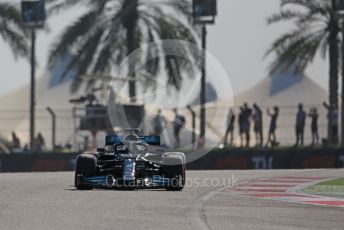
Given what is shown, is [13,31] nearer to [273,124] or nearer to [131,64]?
[131,64]

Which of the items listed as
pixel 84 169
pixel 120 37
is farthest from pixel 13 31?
pixel 84 169

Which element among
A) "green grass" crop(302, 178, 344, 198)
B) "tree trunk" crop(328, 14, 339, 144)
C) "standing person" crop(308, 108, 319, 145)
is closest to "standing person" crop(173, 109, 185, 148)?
"standing person" crop(308, 108, 319, 145)

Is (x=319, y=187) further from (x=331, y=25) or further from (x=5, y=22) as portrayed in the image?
(x=5, y=22)

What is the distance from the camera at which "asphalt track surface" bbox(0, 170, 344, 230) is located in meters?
13.5

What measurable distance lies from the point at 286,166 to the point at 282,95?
35.8m

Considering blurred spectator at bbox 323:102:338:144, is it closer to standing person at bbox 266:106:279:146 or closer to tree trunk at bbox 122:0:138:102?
standing person at bbox 266:106:279:146

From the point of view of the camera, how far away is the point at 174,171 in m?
20.1

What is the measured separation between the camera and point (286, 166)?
3341cm

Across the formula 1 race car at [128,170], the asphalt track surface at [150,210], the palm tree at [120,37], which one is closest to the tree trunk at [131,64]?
the palm tree at [120,37]

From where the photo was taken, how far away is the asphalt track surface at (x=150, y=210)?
13.5 m

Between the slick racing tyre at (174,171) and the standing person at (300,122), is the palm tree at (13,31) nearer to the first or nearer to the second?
the standing person at (300,122)

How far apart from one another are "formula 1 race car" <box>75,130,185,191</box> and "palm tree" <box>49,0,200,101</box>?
20.0 metres

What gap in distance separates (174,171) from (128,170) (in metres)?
0.79

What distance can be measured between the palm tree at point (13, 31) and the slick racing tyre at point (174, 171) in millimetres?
22880
